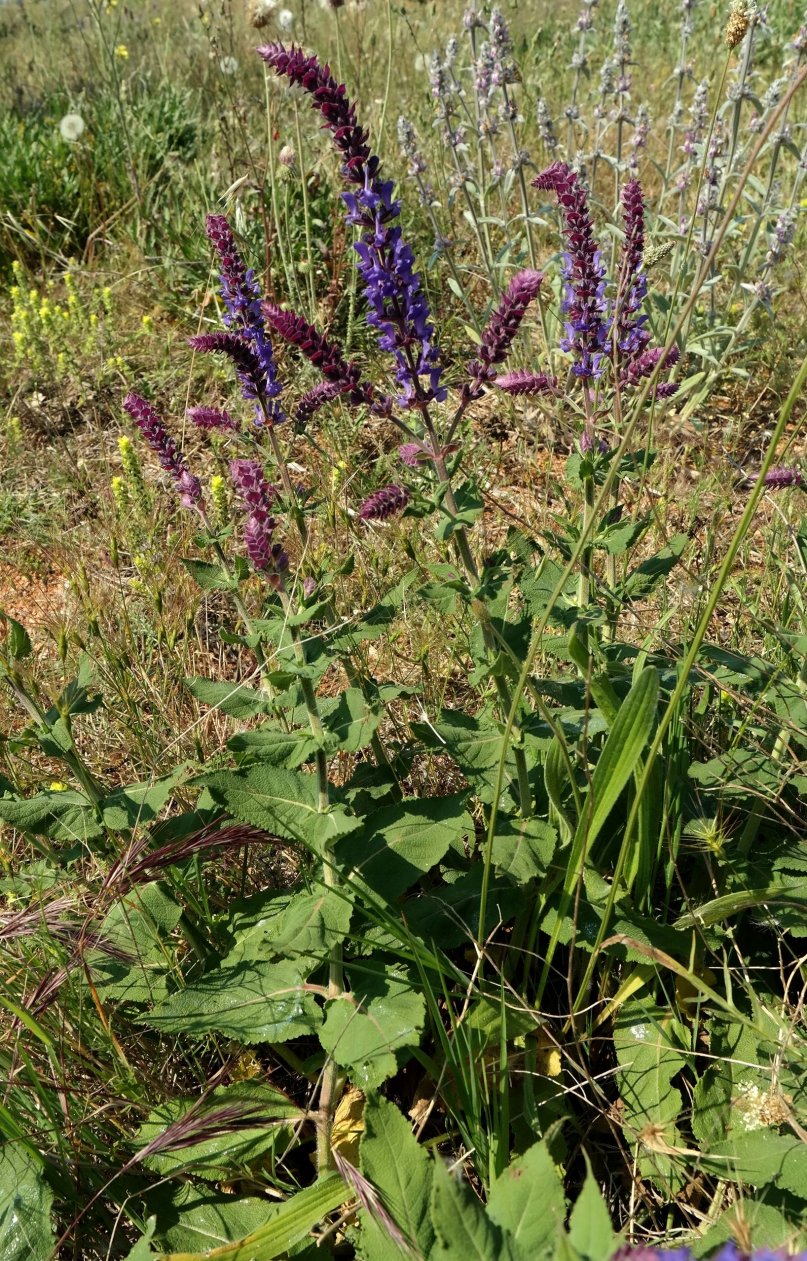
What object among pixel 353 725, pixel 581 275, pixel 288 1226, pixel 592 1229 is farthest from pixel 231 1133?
pixel 581 275

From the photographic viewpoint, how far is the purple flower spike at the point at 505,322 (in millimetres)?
1744

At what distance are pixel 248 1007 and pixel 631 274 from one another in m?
1.79

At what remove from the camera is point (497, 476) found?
13.4 ft

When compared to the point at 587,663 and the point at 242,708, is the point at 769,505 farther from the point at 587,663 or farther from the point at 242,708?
the point at 242,708

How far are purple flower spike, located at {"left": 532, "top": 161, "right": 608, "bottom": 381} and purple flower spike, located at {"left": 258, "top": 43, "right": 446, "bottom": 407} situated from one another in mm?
402

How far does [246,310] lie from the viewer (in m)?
2.03

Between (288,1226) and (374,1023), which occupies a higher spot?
(374,1023)

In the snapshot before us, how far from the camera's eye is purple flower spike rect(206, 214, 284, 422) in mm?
1957

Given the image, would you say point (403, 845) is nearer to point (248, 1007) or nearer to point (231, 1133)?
point (248, 1007)

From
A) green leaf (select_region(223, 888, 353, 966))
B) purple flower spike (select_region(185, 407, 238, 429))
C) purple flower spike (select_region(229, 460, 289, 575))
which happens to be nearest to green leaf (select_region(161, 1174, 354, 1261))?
green leaf (select_region(223, 888, 353, 966))

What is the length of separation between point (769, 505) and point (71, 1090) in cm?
298

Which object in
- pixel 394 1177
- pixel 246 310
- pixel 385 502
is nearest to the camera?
pixel 394 1177

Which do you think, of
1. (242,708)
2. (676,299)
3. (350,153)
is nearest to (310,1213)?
(242,708)

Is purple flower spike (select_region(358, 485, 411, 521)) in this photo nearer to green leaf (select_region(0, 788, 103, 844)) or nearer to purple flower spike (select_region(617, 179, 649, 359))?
purple flower spike (select_region(617, 179, 649, 359))
